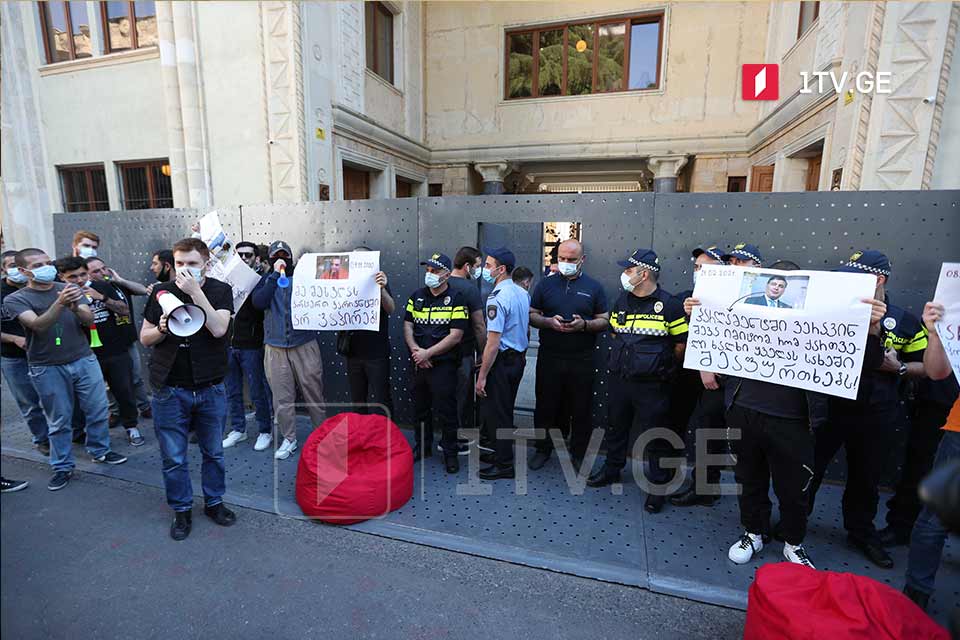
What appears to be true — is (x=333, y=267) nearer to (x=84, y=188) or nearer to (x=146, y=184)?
(x=146, y=184)

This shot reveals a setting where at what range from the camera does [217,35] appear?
8.82 m

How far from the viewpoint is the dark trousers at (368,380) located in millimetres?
4500

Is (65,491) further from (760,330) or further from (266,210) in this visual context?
(760,330)

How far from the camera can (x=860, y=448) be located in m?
3.13

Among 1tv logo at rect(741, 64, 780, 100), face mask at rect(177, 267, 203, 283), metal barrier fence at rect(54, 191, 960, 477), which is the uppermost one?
1tv logo at rect(741, 64, 780, 100)

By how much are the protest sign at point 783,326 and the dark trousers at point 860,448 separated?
49 centimetres

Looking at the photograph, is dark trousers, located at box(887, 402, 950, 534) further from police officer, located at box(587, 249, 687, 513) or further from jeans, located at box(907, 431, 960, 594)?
police officer, located at box(587, 249, 687, 513)

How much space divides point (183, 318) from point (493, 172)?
1098cm

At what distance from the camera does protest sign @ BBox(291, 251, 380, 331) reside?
4.38 m

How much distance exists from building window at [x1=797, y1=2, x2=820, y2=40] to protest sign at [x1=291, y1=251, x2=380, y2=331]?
9113 millimetres

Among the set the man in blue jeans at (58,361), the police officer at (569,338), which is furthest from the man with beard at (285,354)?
the police officer at (569,338)

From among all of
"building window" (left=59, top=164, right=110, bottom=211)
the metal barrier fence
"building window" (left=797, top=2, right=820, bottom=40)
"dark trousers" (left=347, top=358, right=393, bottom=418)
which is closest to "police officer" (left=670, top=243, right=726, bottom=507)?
the metal barrier fence

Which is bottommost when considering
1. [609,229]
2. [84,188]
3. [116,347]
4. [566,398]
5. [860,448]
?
[566,398]

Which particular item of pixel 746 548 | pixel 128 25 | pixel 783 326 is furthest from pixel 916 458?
pixel 128 25
